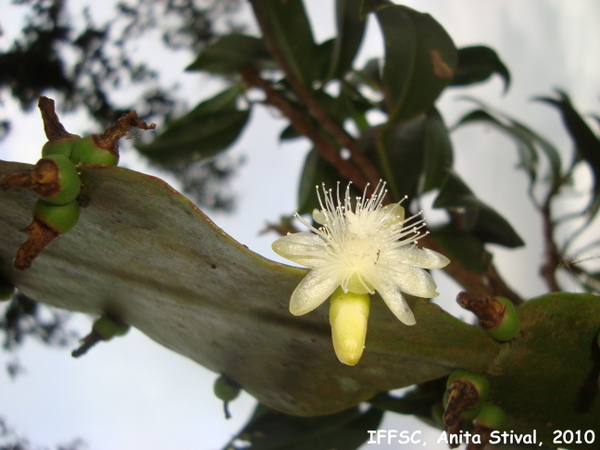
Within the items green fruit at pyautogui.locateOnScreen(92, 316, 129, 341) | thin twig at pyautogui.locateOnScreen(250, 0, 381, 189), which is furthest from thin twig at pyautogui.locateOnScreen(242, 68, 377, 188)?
green fruit at pyautogui.locateOnScreen(92, 316, 129, 341)

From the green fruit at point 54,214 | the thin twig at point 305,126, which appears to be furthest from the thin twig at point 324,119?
the green fruit at point 54,214

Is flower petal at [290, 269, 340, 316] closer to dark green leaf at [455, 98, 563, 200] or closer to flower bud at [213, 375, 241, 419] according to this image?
flower bud at [213, 375, 241, 419]

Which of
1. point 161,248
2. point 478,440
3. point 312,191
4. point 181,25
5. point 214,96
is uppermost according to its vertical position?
point 181,25

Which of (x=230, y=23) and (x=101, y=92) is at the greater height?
(x=230, y=23)

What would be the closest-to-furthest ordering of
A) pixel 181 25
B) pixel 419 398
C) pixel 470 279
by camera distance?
pixel 419 398 → pixel 470 279 → pixel 181 25

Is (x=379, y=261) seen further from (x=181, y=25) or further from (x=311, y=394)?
(x=181, y=25)

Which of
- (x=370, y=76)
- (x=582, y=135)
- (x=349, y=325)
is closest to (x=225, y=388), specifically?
(x=349, y=325)

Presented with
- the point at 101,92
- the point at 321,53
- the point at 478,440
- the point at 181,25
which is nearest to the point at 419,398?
the point at 478,440
